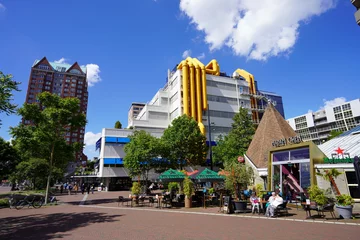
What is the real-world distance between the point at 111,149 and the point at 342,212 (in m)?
38.3

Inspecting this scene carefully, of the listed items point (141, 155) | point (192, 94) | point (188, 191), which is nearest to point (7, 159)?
point (141, 155)

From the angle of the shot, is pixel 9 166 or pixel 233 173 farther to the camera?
pixel 9 166

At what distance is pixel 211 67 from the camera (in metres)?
55.5

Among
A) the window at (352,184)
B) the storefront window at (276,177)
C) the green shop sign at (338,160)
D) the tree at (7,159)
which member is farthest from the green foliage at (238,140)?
the tree at (7,159)

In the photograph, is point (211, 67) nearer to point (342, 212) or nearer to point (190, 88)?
point (190, 88)

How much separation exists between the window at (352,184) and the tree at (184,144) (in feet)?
72.4

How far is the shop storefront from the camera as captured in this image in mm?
15236

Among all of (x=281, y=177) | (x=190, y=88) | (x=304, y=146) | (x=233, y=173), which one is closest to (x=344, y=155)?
(x=304, y=146)

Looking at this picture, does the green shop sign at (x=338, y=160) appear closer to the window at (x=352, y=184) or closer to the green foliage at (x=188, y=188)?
the window at (x=352, y=184)

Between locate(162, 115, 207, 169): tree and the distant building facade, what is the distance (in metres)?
55.5

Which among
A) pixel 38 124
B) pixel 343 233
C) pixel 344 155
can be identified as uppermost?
pixel 38 124

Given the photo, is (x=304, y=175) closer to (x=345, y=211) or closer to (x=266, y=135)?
(x=345, y=211)

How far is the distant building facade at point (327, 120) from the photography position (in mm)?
76800

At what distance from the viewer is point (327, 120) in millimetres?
84875
